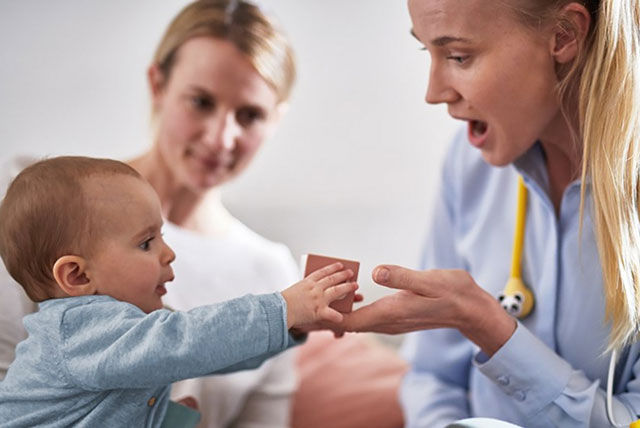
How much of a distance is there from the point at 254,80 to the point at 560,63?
0.77 meters

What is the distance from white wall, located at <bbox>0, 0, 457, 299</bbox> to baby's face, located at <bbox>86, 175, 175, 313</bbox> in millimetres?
925

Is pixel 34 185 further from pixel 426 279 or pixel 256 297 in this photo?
pixel 426 279

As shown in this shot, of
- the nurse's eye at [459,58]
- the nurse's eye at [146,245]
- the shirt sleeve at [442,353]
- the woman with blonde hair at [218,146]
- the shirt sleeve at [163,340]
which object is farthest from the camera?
the woman with blonde hair at [218,146]

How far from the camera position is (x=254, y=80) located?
1.85 meters

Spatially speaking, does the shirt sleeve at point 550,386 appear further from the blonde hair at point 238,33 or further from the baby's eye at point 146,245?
the blonde hair at point 238,33

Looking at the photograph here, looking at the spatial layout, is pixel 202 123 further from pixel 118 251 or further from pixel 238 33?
pixel 118 251

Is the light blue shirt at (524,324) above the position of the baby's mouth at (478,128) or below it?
below

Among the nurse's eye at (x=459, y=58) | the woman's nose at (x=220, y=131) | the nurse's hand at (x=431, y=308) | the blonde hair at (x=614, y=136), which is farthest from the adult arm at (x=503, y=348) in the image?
the woman's nose at (x=220, y=131)

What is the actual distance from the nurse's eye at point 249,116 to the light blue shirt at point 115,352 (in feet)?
2.70

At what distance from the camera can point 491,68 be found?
1.28 meters

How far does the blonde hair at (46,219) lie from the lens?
1.15 m

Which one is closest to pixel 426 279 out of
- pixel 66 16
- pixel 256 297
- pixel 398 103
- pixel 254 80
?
pixel 256 297

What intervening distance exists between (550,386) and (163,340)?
644mm

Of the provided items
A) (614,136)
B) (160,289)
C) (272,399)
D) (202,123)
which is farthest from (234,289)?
(614,136)
